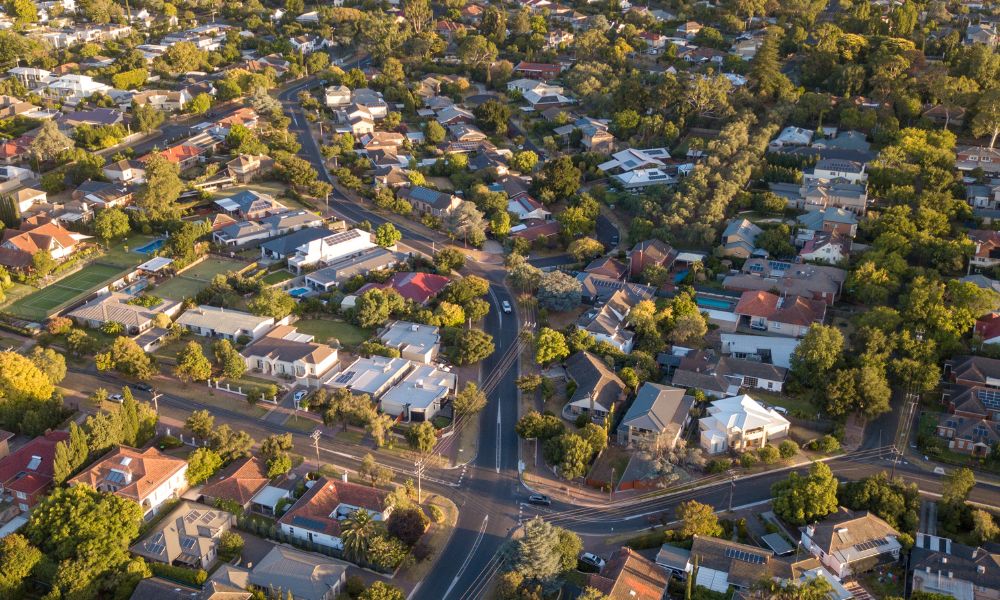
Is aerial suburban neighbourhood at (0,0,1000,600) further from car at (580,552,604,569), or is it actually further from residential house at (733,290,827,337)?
car at (580,552,604,569)

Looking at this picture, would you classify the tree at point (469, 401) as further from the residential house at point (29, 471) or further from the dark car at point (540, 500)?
the residential house at point (29, 471)

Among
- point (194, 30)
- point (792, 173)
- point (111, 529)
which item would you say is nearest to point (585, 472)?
point (111, 529)

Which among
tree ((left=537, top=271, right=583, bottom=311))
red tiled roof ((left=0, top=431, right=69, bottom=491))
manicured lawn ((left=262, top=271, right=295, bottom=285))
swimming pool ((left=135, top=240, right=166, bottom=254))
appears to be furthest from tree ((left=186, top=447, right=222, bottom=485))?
swimming pool ((left=135, top=240, right=166, bottom=254))

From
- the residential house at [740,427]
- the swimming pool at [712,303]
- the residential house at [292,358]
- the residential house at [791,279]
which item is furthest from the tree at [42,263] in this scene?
the residential house at [791,279]

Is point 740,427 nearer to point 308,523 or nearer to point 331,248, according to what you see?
point 308,523

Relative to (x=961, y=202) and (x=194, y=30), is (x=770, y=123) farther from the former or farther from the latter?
(x=194, y=30)

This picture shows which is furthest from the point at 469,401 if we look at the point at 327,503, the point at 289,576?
the point at 289,576
